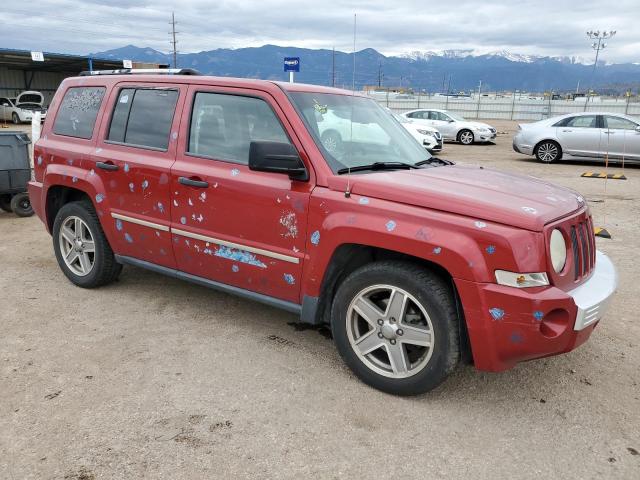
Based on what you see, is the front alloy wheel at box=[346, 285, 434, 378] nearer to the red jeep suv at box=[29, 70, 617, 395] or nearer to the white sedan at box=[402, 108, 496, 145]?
the red jeep suv at box=[29, 70, 617, 395]

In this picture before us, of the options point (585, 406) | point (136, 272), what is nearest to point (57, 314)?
point (136, 272)

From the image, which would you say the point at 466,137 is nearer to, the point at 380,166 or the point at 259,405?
the point at 380,166

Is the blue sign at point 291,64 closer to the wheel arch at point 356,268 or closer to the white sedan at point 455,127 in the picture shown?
the white sedan at point 455,127

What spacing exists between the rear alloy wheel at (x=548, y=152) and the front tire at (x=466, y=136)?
18.2ft

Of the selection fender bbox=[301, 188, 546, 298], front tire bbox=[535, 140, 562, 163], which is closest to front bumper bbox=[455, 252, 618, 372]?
fender bbox=[301, 188, 546, 298]

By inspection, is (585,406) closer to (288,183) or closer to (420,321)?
(420,321)

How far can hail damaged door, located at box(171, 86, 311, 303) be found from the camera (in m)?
3.44

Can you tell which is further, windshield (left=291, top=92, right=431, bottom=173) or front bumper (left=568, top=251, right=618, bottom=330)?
windshield (left=291, top=92, right=431, bottom=173)

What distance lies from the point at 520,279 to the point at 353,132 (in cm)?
162

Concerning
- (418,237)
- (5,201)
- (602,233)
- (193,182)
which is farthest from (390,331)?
(5,201)

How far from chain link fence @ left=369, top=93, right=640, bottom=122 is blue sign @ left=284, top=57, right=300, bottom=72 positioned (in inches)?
888

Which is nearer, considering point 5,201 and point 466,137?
point 5,201

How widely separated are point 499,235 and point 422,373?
906mm

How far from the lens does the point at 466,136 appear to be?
20.5 meters
